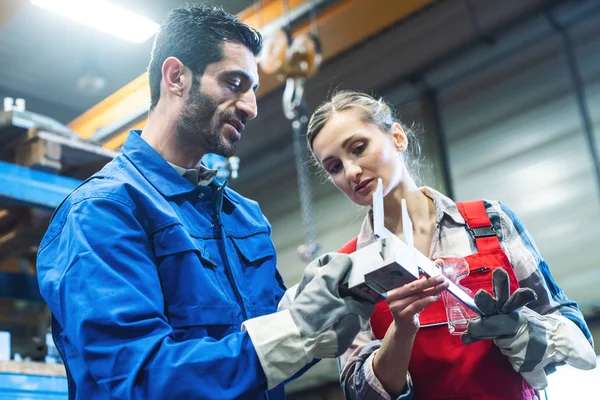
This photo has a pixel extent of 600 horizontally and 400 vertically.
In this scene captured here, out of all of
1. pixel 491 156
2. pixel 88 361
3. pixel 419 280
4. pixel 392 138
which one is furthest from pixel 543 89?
pixel 88 361

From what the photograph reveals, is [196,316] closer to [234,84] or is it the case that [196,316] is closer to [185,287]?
[185,287]

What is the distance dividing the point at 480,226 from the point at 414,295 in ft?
1.80

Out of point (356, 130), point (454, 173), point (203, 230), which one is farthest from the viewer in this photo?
point (454, 173)

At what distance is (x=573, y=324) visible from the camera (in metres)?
1.70

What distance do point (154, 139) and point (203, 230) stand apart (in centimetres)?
33

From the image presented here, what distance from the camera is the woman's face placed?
1916 mm

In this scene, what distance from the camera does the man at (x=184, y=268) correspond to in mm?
1280

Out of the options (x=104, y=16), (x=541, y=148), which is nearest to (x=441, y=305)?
(x=541, y=148)

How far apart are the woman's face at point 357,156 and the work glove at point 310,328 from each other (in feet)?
2.02

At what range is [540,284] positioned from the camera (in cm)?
175

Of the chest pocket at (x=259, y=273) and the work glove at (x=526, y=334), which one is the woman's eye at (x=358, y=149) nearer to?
the chest pocket at (x=259, y=273)

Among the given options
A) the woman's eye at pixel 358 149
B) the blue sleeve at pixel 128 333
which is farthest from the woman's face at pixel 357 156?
the blue sleeve at pixel 128 333

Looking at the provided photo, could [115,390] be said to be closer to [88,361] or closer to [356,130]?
[88,361]

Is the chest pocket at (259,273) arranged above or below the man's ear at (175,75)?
below
